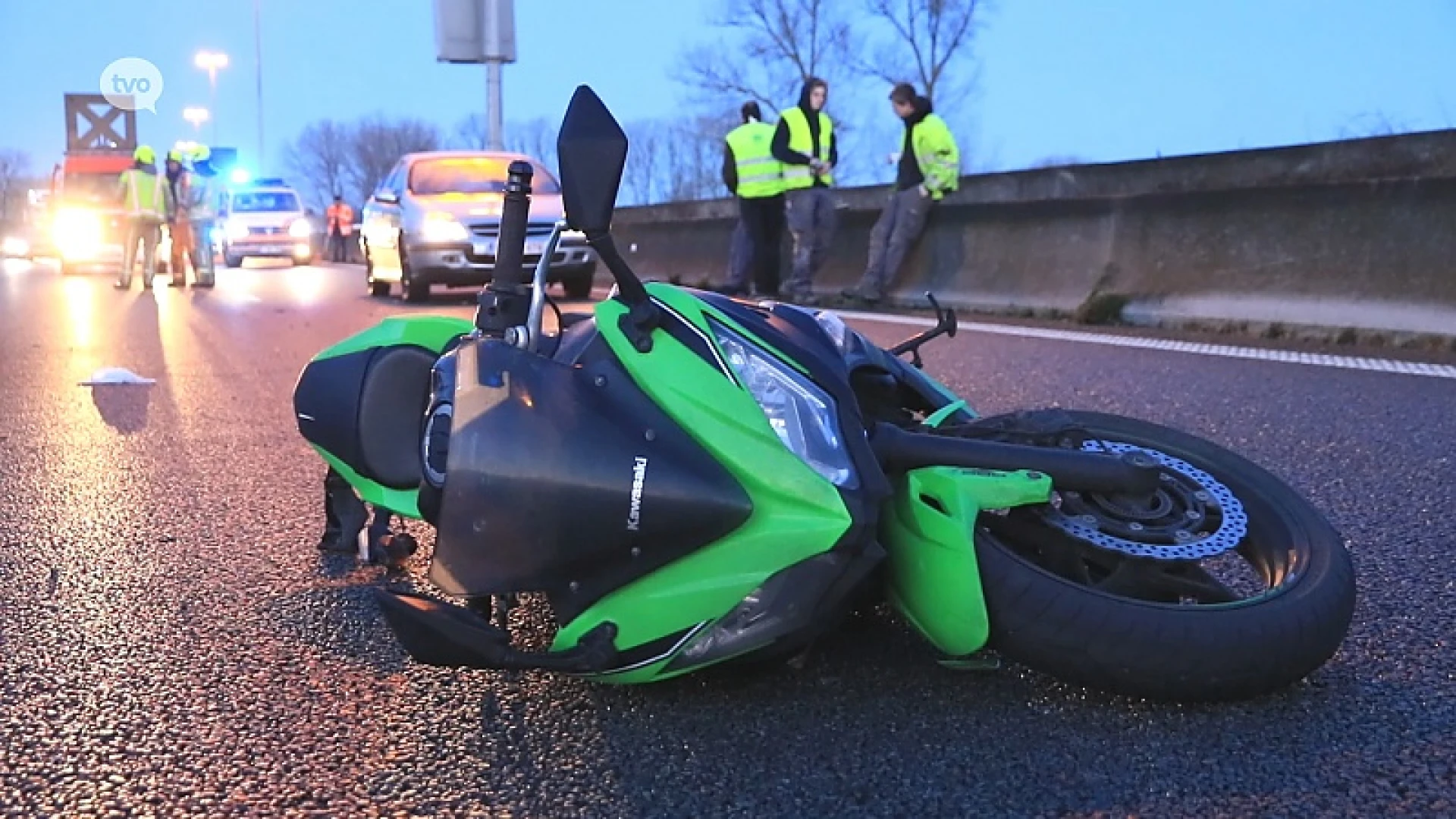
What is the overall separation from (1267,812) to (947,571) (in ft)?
1.84

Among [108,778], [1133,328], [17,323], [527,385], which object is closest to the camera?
[108,778]

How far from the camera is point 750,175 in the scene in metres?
12.4

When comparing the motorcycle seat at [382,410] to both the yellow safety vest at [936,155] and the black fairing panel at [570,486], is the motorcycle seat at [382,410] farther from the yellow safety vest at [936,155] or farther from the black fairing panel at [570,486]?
the yellow safety vest at [936,155]

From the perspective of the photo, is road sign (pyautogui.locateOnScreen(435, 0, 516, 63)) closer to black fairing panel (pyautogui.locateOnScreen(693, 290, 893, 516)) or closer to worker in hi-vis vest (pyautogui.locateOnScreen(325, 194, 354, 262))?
black fairing panel (pyautogui.locateOnScreen(693, 290, 893, 516))

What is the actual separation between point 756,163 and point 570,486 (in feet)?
35.0

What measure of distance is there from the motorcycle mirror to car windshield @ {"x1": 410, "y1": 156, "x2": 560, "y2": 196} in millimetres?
11932

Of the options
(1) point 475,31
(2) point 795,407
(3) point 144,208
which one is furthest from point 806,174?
(2) point 795,407

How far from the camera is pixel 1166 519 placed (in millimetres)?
2328

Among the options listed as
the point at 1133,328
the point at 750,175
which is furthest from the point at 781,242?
the point at 1133,328

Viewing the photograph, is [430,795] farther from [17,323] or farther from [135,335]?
[17,323]

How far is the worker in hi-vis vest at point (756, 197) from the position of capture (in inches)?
487

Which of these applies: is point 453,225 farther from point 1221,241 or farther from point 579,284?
point 1221,241

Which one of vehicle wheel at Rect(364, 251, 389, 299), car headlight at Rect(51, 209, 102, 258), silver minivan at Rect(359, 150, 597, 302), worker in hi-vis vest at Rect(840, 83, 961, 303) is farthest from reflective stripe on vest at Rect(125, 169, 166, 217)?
car headlight at Rect(51, 209, 102, 258)

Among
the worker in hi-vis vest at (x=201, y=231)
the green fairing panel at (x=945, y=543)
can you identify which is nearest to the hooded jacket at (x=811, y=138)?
the worker in hi-vis vest at (x=201, y=231)
